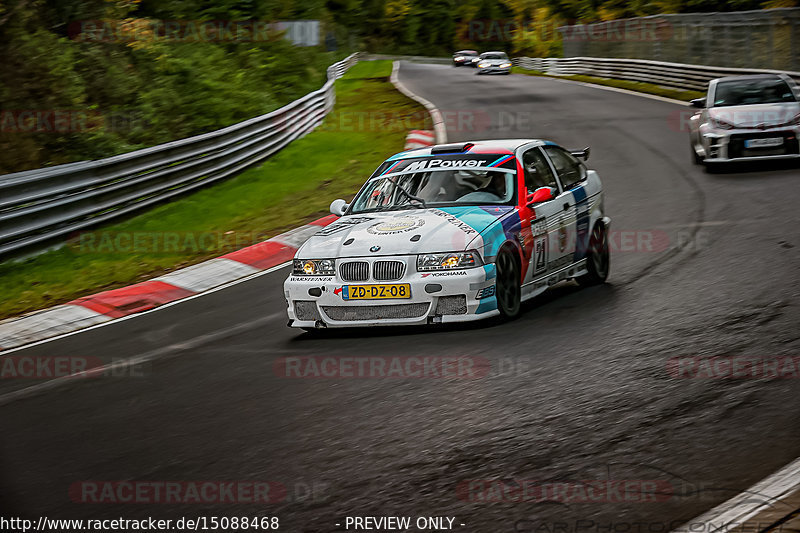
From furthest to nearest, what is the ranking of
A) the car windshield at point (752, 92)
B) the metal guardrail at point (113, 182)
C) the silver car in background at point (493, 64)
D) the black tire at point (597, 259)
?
1. the silver car in background at point (493, 64)
2. the car windshield at point (752, 92)
3. the metal guardrail at point (113, 182)
4. the black tire at point (597, 259)

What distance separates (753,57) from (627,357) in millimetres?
25477

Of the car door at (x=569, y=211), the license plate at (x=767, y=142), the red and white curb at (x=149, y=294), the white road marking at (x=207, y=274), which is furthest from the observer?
the license plate at (x=767, y=142)

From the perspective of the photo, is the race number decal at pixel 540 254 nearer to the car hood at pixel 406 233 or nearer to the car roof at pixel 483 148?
the car hood at pixel 406 233

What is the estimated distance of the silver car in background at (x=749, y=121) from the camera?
17125 mm

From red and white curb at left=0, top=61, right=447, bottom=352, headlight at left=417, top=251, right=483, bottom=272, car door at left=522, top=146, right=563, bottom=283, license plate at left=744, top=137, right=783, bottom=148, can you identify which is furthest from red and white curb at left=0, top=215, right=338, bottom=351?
license plate at left=744, top=137, right=783, bottom=148

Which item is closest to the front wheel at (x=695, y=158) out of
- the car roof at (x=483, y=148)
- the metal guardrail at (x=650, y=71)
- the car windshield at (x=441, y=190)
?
the metal guardrail at (x=650, y=71)

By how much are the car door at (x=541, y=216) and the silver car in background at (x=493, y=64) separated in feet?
148

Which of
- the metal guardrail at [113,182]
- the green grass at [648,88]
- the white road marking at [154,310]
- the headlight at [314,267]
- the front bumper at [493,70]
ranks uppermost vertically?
the headlight at [314,267]

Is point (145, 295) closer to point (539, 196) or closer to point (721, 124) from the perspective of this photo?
point (539, 196)

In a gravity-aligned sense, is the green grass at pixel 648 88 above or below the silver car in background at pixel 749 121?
below

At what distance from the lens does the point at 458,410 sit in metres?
6.16

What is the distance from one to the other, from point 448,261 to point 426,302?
38 centimetres

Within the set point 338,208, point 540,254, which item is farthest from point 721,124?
point 338,208

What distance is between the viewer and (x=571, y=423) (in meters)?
5.70
